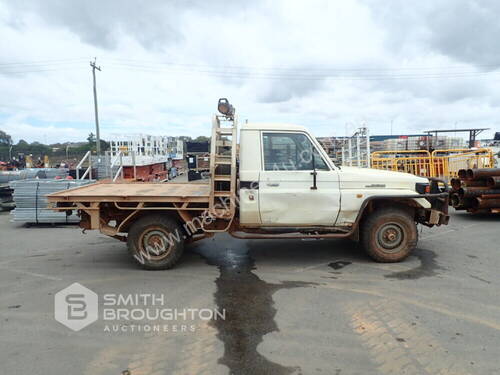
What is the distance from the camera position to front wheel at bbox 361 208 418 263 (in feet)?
17.0

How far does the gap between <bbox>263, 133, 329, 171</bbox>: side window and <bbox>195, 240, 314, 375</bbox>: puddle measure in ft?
5.45

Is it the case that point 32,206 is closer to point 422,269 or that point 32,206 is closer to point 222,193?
point 222,193

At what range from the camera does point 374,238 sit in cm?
520

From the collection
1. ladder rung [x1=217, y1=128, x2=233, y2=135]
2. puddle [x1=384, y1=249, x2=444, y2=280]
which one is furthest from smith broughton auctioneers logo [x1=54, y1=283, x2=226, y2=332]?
puddle [x1=384, y1=249, x2=444, y2=280]

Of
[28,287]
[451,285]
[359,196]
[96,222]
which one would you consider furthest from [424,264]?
[28,287]

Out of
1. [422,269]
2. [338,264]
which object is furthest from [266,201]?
[422,269]

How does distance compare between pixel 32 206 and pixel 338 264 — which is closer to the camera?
pixel 338 264

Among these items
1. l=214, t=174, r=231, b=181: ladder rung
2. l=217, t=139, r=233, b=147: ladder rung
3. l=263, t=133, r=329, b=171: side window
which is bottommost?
l=214, t=174, r=231, b=181: ladder rung

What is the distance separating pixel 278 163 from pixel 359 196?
132 cm

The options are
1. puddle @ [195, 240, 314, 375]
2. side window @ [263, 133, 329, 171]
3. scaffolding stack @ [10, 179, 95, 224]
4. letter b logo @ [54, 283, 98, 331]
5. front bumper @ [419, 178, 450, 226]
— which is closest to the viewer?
puddle @ [195, 240, 314, 375]

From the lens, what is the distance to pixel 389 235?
205 inches

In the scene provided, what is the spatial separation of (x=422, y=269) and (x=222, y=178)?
330cm

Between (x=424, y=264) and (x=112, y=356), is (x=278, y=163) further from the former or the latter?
(x=112, y=356)

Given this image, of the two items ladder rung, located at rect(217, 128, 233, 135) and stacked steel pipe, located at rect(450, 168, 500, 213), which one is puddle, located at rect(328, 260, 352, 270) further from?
stacked steel pipe, located at rect(450, 168, 500, 213)
